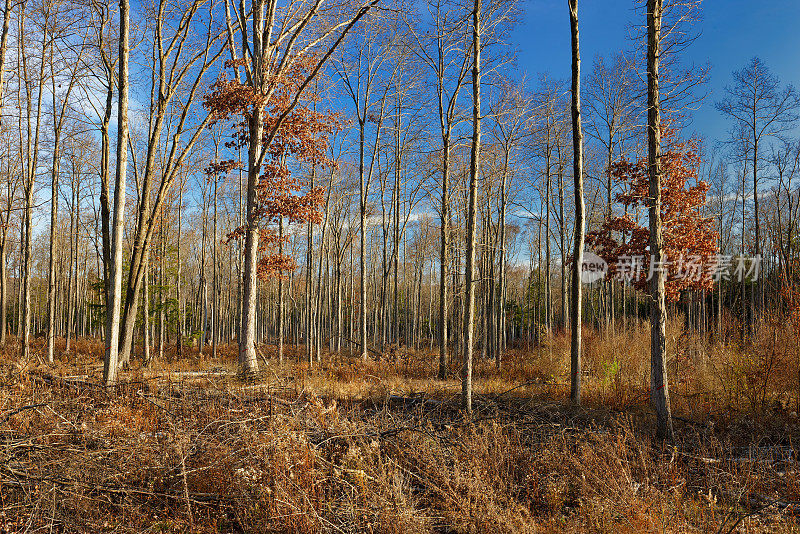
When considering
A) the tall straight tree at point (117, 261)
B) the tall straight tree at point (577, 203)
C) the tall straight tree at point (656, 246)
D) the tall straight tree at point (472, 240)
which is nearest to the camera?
the tall straight tree at point (656, 246)

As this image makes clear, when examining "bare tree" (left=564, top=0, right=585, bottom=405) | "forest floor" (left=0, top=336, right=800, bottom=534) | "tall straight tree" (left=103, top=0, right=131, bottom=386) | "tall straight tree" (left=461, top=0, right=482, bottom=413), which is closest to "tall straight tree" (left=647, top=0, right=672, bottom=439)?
"forest floor" (left=0, top=336, right=800, bottom=534)

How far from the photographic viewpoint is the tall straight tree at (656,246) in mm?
6020

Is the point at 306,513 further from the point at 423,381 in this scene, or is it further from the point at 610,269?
the point at 610,269

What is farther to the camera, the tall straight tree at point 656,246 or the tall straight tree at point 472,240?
the tall straight tree at point 472,240

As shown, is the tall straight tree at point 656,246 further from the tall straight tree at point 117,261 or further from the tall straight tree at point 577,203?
the tall straight tree at point 117,261

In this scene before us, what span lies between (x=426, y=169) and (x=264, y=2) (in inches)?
339

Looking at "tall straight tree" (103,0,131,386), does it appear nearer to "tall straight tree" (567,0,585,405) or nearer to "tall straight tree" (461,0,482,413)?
"tall straight tree" (461,0,482,413)

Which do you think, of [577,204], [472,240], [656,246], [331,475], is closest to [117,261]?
[331,475]

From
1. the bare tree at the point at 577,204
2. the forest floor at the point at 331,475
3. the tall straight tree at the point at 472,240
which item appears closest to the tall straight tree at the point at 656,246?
the forest floor at the point at 331,475

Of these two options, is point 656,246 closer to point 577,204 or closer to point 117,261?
point 577,204

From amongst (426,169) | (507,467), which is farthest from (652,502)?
(426,169)

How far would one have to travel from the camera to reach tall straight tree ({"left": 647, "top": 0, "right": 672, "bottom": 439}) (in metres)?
6.02

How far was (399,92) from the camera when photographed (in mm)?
16750

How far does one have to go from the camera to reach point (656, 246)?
607cm
